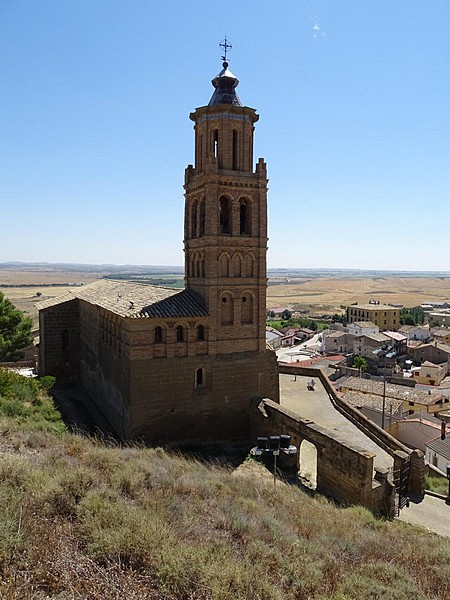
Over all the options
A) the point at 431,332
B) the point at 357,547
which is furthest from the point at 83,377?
the point at 431,332

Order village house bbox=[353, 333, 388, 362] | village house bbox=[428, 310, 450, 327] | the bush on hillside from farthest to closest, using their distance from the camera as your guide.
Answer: village house bbox=[428, 310, 450, 327]
village house bbox=[353, 333, 388, 362]
the bush on hillside

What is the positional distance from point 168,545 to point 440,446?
25.7 m

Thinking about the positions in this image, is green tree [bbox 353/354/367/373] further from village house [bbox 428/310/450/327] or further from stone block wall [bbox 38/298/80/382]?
village house [bbox 428/310/450/327]

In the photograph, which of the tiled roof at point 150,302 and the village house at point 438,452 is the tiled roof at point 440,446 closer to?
the village house at point 438,452

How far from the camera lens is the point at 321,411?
76.3 feet

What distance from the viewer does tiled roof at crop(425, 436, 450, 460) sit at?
2684cm

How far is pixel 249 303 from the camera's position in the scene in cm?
2080

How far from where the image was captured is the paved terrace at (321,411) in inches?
747

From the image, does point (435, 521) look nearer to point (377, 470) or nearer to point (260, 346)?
point (377, 470)

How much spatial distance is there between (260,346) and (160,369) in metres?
4.86

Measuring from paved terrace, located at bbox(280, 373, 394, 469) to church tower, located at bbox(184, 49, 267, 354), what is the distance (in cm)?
473

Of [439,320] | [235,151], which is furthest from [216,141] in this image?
[439,320]

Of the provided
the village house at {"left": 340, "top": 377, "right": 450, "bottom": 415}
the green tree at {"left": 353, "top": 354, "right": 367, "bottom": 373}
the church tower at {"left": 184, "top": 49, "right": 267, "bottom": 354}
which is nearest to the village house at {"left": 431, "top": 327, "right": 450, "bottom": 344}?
the green tree at {"left": 353, "top": 354, "right": 367, "bottom": 373}

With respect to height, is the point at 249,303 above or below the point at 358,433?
above
